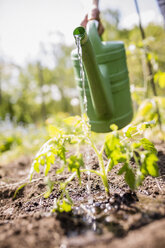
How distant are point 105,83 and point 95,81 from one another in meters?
0.14

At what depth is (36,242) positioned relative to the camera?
2.37 ft

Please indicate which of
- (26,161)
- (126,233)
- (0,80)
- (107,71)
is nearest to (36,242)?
(126,233)

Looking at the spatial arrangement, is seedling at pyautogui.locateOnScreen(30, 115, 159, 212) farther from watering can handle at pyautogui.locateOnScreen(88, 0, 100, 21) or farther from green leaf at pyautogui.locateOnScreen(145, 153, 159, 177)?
watering can handle at pyautogui.locateOnScreen(88, 0, 100, 21)

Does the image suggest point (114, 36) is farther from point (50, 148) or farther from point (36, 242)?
point (36, 242)

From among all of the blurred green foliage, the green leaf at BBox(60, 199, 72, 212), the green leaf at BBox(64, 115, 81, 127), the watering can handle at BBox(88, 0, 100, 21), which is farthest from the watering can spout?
the blurred green foliage

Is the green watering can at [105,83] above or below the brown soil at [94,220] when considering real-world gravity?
above

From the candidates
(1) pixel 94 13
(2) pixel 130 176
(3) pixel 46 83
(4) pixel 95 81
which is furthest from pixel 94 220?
(3) pixel 46 83

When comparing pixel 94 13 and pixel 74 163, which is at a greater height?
pixel 94 13

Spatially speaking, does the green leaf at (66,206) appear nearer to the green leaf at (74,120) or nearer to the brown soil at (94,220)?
the brown soil at (94,220)

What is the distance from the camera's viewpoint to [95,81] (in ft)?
4.09

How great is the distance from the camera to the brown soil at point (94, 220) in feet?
2.28

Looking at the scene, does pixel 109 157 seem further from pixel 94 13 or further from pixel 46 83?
pixel 46 83

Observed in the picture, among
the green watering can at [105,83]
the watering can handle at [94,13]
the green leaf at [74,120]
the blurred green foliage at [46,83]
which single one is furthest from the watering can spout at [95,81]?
the blurred green foliage at [46,83]

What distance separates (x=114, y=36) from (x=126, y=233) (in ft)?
17.7
